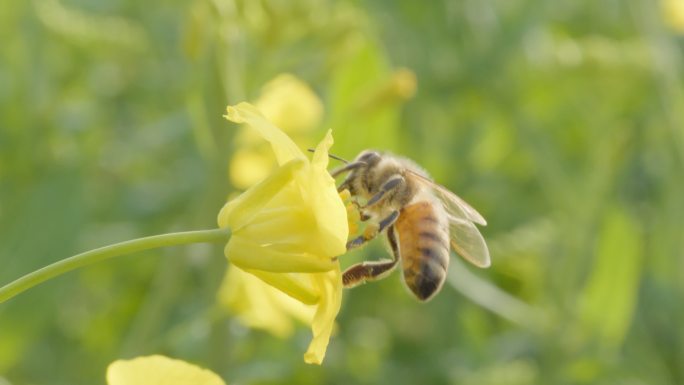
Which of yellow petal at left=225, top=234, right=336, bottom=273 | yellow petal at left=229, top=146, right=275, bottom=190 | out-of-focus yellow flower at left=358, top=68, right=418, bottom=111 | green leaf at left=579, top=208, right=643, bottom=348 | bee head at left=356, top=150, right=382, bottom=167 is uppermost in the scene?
yellow petal at left=225, top=234, right=336, bottom=273

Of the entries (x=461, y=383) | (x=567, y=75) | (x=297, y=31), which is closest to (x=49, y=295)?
(x=297, y=31)

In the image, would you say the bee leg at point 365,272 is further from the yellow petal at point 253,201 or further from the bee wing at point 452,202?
the yellow petal at point 253,201

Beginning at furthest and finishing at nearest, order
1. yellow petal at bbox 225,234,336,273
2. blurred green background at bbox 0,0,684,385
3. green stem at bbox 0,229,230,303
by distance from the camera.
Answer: blurred green background at bbox 0,0,684,385, yellow petal at bbox 225,234,336,273, green stem at bbox 0,229,230,303

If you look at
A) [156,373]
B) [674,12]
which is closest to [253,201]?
[156,373]

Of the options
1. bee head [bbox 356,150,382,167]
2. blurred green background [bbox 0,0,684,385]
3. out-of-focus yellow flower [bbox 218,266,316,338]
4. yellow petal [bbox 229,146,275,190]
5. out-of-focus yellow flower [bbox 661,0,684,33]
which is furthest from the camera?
out-of-focus yellow flower [bbox 661,0,684,33]

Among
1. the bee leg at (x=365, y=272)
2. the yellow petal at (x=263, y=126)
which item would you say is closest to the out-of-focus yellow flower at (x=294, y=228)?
the yellow petal at (x=263, y=126)

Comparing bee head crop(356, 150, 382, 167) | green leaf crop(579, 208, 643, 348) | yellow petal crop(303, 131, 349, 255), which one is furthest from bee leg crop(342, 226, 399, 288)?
green leaf crop(579, 208, 643, 348)

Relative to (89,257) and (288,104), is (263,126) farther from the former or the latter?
(288,104)

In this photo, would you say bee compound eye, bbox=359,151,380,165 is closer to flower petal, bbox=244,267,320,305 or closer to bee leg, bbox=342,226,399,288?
bee leg, bbox=342,226,399,288
